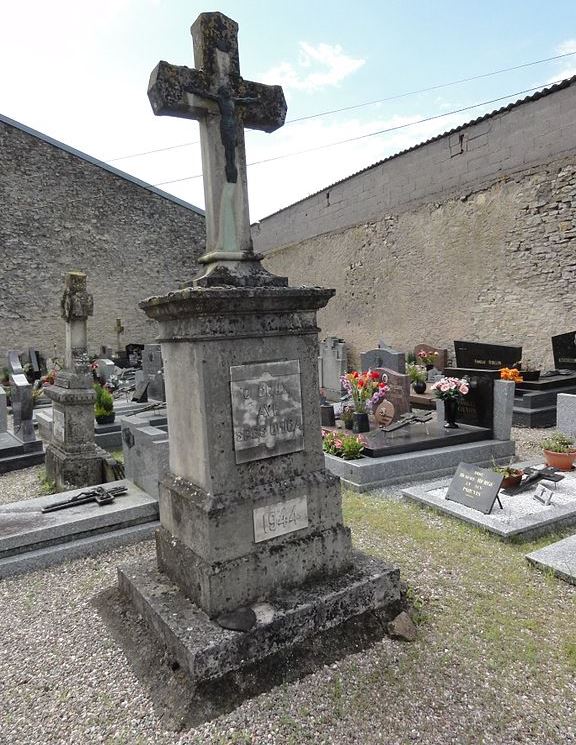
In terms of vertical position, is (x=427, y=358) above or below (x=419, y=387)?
above

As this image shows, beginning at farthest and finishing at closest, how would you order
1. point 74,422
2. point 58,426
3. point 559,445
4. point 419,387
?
point 419,387 → point 58,426 → point 74,422 → point 559,445

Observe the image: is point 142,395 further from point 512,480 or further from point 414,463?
point 512,480

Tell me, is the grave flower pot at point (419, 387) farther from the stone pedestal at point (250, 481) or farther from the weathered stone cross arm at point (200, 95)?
the weathered stone cross arm at point (200, 95)

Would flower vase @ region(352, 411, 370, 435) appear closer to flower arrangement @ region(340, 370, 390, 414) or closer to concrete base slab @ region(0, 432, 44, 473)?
flower arrangement @ region(340, 370, 390, 414)

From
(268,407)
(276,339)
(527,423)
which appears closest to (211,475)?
(268,407)

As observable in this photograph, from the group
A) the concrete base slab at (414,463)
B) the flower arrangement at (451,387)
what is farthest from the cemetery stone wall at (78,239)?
the concrete base slab at (414,463)

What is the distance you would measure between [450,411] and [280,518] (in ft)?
13.9

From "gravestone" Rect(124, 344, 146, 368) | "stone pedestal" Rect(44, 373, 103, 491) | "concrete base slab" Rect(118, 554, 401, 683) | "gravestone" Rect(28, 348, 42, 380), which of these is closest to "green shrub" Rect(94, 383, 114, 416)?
"stone pedestal" Rect(44, 373, 103, 491)

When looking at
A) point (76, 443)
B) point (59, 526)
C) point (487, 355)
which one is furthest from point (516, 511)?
point (487, 355)

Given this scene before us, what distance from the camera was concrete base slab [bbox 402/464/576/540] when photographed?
12.5 feet

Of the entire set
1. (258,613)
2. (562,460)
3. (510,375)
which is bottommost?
(562,460)

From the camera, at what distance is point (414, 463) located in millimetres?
5375

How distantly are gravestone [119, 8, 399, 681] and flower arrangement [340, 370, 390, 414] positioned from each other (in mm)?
3913

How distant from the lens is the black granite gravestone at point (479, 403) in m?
6.10
